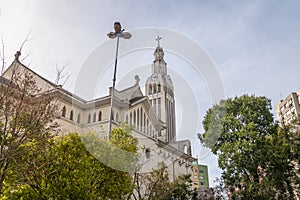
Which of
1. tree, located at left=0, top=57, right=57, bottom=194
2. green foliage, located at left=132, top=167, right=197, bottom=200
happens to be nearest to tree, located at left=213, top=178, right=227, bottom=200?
green foliage, located at left=132, top=167, right=197, bottom=200

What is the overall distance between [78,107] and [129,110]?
497 cm

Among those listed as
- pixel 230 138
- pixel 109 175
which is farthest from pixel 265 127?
pixel 109 175

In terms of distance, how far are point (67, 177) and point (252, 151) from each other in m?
11.1

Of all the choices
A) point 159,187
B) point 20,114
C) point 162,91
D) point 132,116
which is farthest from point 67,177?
point 132,116

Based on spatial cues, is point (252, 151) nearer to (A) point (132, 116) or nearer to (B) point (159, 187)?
(B) point (159, 187)

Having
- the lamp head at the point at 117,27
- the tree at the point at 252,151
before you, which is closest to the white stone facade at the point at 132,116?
the tree at the point at 252,151

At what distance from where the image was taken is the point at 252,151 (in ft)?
55.2

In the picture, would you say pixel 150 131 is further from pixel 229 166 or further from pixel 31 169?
pixel 31 169

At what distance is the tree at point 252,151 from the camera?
54.4 ft

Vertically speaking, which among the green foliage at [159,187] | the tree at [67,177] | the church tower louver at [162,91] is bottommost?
the tree at [67,177]

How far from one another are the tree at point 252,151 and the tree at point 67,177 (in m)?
7.69

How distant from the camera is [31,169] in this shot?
9.73 meters

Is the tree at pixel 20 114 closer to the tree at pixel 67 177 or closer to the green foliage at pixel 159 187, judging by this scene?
the tree at pixel 67 177

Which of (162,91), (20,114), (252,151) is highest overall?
(162,91)
